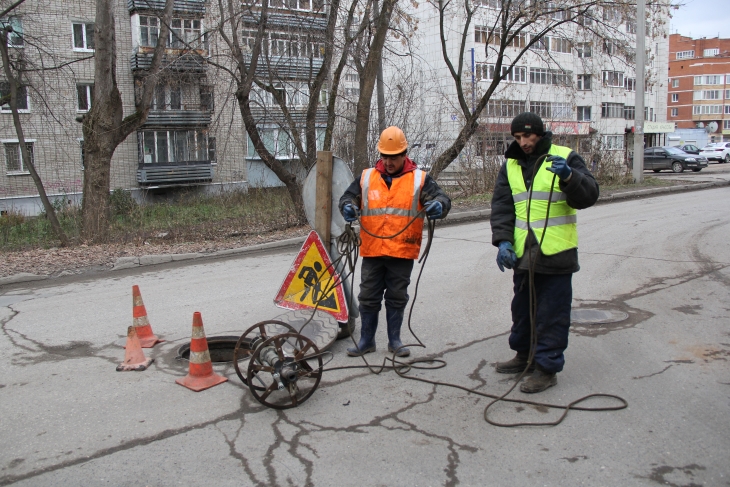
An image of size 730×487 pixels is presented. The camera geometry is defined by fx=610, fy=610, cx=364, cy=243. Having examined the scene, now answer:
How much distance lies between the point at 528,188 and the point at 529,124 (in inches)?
16.9

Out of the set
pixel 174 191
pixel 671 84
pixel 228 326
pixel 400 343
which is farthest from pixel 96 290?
pixel 671 84

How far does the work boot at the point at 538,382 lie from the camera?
164 inches

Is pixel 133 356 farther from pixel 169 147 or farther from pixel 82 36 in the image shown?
pixel 169 147

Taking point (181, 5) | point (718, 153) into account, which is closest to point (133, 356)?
point (181, 5)

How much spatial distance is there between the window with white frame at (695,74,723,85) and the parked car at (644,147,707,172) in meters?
71.2

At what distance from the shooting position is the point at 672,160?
3550cm

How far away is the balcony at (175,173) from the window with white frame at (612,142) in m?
18.8

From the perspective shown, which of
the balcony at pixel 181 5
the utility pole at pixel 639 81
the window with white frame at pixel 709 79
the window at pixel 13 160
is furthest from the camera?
the window with white frame at pixel 709 79

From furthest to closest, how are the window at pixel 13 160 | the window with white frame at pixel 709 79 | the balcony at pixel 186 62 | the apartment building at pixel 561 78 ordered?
1. the window with white frame at pixel 709 79
2. the window at pixel 13 160
3. the apartment building at pixel 561 78
4. the balcony at pixel 186 62

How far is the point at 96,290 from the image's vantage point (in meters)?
8.05

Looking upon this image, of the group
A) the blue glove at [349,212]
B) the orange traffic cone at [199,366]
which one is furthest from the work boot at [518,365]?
the orange traffic cone at [199,366]

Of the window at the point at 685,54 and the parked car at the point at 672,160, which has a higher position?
the window at the point at 685,54

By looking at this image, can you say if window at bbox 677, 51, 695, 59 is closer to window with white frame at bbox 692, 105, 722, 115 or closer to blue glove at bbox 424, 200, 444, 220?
window with white frame at bbox 692, 105, 722, 115

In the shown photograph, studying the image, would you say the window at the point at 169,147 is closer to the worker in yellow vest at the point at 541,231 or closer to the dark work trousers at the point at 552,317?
the worker in yellow vest at the point at 541,231
